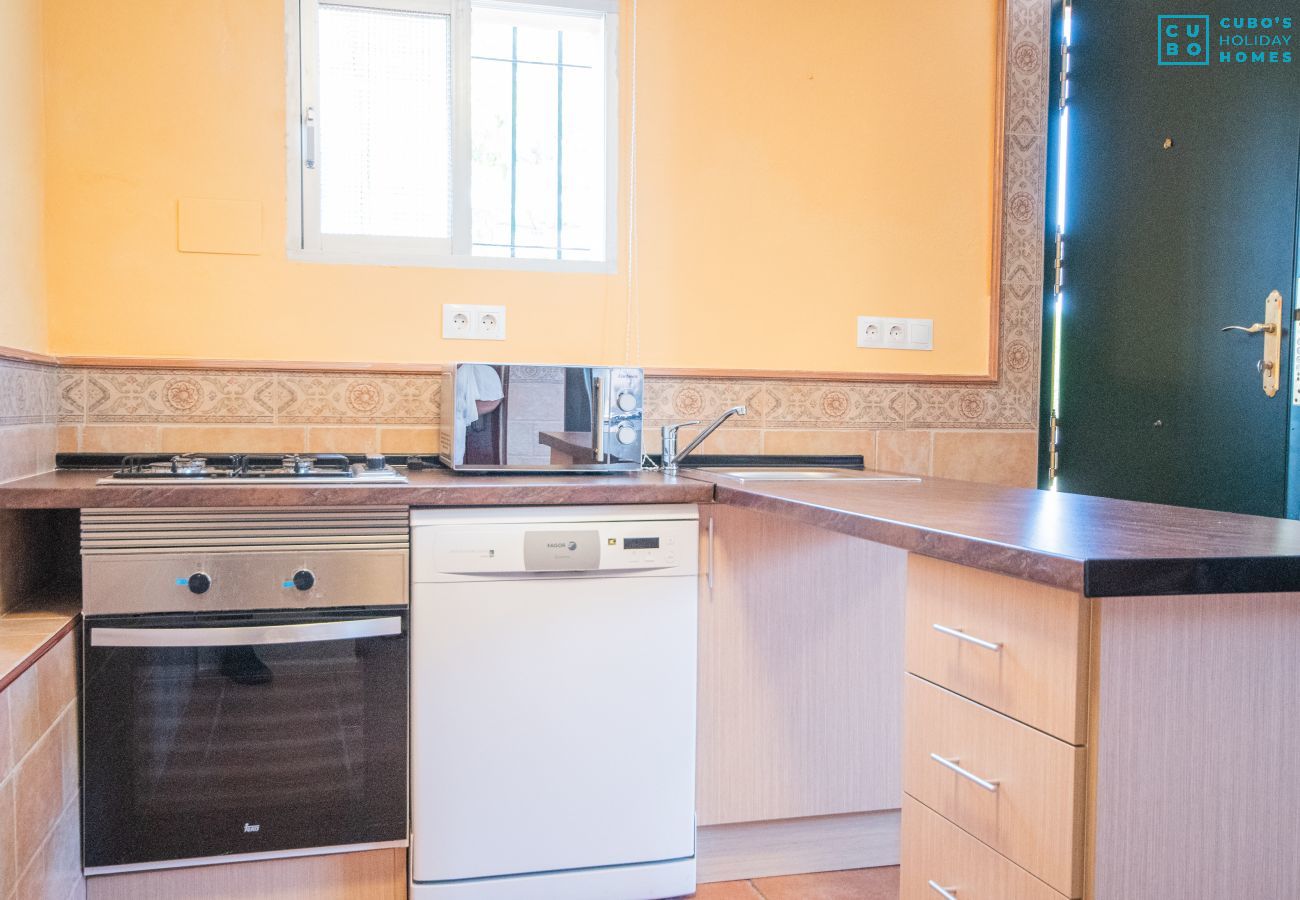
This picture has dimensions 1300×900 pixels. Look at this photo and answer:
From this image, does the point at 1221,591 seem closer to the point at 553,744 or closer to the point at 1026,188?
the point at 553,744

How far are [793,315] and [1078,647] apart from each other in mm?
1759

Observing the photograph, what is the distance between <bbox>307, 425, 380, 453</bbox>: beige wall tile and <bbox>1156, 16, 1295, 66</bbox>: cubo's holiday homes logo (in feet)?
7.41

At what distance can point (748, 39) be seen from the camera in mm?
2637

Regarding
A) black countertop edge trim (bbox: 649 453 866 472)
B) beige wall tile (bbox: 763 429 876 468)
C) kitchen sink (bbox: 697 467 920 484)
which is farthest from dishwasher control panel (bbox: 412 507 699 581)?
beige wall tile (bbox: 763 429 876 468)

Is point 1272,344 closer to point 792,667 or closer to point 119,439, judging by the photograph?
point 792,667

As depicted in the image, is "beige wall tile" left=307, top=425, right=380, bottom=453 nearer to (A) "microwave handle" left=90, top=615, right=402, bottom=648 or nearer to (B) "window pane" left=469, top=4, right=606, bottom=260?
(B) "window pane" left=469, top=4, right=606, bottom=260

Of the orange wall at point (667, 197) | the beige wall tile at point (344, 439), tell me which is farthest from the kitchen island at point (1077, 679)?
the orange wall at point (667, 197)

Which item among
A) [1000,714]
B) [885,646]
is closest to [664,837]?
[885,646]

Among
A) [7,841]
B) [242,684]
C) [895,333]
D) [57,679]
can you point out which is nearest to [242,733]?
[242,684]

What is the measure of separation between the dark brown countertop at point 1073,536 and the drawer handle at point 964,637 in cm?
11

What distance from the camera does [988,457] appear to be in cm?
280

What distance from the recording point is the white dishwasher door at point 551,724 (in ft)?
6.28

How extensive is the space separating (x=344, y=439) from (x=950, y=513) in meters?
1.56

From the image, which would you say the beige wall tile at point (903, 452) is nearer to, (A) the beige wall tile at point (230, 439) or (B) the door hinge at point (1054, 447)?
(B) the door hinge at point (1054, 447)
